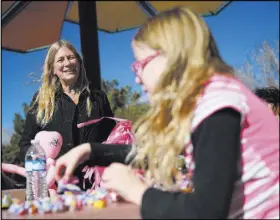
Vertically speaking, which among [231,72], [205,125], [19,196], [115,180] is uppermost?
[231,72]

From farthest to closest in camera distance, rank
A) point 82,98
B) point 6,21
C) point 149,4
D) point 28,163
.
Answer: point 149,4
point 6,21
point 82,98
point 28,163

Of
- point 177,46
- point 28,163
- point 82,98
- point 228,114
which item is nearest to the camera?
point 228,114

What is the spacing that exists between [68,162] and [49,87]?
1717 millimetres

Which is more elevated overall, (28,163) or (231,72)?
(231,72)

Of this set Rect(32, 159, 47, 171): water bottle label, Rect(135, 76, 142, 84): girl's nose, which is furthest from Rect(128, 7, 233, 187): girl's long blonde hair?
Rect(32, 159, 47, 171): water bottle label

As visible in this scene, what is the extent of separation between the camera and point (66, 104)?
2.85 m

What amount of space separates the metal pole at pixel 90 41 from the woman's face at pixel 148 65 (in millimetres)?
4649

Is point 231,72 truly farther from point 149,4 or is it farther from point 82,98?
point 149,4

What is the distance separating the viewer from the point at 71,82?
2900mm

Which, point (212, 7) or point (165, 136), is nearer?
point (165, 136)

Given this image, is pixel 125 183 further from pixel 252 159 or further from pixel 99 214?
pixel 252 159

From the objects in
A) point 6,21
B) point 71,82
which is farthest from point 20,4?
point 71,82

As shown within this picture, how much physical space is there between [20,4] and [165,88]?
6464 mm

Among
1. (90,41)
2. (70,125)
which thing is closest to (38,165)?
(70,125)
